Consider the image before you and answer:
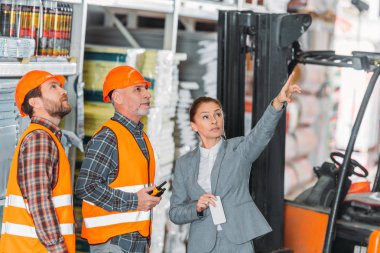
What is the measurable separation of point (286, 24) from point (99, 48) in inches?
59.2

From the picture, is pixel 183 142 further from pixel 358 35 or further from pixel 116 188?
pixel 358 35

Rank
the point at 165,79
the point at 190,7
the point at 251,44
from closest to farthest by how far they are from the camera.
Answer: the point at 251,44, the point at 165,79, the point at 190,7

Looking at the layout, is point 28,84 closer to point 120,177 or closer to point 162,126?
point 120,177

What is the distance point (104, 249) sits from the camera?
4473mm

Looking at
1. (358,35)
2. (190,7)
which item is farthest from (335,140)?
(190,7)

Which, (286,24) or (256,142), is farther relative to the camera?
(286,24)

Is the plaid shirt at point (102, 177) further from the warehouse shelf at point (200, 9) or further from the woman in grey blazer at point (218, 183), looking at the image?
the warehouse shelf at point (200, 9)

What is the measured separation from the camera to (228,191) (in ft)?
15.2

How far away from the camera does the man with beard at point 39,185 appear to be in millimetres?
3910

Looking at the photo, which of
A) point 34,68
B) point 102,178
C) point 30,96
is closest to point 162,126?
point 34,68

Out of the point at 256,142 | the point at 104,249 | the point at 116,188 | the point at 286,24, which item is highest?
the point at 286,24

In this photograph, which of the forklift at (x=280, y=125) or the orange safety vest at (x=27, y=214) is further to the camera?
the forklift at (x=280, y=125)

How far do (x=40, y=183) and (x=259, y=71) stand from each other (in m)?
2.26

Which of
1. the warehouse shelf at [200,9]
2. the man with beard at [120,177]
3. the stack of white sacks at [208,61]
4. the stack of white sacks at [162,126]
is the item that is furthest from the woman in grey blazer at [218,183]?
the stack of white sacks at [208,61]
